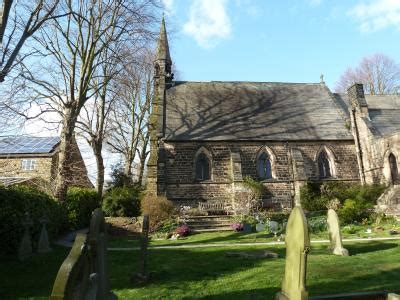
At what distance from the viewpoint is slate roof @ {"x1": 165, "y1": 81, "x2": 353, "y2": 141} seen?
2383 centimetres

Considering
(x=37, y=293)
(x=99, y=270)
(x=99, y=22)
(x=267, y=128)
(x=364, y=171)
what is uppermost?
(x=99, y=22)

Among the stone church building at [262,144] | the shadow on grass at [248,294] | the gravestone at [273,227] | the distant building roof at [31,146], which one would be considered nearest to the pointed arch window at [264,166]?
the stone church building at [262,144]

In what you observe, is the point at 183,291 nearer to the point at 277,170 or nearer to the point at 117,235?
the point at 117,235

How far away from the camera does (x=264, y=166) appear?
2355cm

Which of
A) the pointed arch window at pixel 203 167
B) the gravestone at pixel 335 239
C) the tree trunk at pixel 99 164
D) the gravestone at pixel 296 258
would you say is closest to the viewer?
the gravestone at pixel 296 258

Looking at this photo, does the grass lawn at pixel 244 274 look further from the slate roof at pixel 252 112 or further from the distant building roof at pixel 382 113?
the distant building roof at pixel 382 113

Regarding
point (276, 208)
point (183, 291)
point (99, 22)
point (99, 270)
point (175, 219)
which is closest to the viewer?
point (99, 270)

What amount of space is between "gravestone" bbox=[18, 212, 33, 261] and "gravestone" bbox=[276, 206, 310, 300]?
8.90 meters

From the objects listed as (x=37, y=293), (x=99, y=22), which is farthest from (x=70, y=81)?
(x=37, y=293)

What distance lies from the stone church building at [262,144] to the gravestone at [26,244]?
32.0ft

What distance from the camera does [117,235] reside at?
677 inches

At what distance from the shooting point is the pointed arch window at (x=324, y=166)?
23781 millimetres

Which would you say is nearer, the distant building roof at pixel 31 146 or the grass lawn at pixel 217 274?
the grass lawn at pixel 217 274

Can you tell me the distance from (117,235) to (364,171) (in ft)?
56.0
